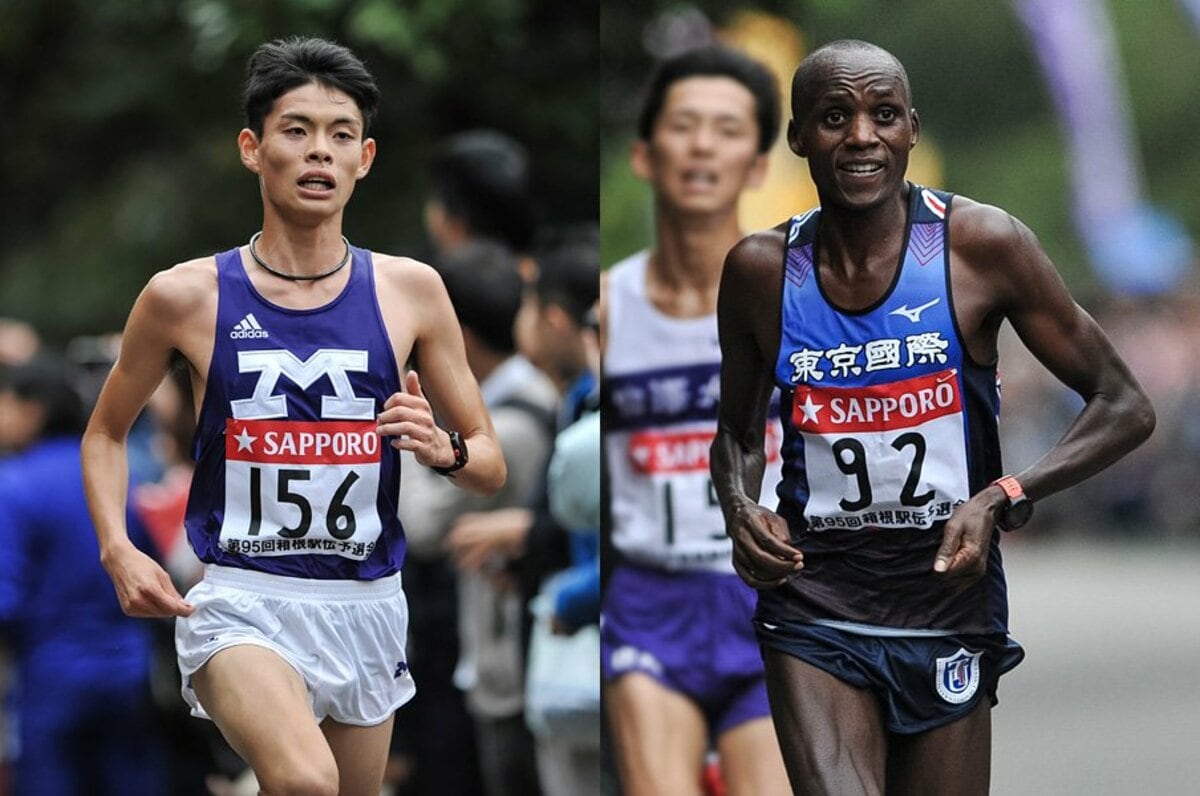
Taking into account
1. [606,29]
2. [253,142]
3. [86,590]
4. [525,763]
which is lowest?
[525,763]

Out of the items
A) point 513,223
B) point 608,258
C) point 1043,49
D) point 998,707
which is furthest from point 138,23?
point 998,707

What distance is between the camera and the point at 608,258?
851 cm

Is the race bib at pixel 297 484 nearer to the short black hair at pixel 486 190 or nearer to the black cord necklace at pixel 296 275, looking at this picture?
the black cord necklace at pixel 296 275

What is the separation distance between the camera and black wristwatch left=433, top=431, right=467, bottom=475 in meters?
5.47

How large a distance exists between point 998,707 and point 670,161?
2384 mm

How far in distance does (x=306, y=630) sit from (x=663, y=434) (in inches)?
91.6

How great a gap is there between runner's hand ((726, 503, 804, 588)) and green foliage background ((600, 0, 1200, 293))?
3.65ft

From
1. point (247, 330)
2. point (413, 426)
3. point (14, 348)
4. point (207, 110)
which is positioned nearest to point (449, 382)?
point (413, 426)

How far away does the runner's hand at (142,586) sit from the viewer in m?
5.34

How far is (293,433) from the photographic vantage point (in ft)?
17.7

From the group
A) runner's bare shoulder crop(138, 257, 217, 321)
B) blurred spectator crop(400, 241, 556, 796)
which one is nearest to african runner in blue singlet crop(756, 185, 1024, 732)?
runner's bare shoulder crop(138, 257, 217, 321)

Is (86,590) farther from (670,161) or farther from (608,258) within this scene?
(670,161)

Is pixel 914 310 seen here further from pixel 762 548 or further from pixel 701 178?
pixel 701 178

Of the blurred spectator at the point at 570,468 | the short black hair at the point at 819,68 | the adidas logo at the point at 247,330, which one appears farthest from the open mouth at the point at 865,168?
the blurred spectator at the point at 570,468
